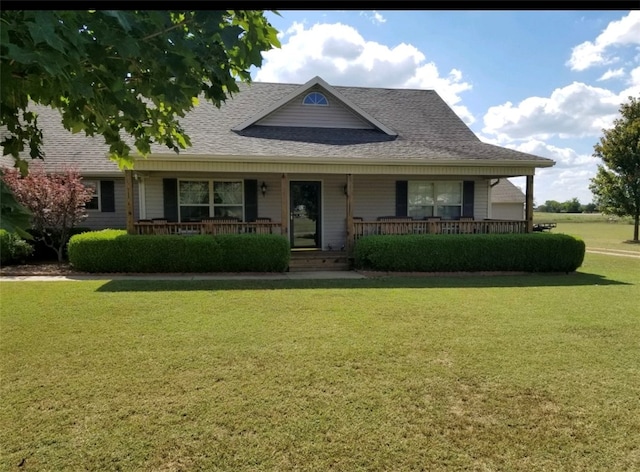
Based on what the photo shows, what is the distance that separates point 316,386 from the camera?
3.89m

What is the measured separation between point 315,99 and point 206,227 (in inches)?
247

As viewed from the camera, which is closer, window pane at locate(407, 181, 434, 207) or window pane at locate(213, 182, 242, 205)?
window pane at locate(213, 182, 242, 205)

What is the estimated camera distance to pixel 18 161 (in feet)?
8.80

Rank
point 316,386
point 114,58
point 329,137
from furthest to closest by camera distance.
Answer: point 329,137, point 316,386, point 114,58

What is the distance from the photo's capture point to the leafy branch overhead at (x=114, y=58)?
1727mm

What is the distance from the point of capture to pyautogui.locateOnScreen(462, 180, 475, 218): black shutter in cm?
1441

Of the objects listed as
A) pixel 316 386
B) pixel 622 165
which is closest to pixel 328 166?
pixel 316 386

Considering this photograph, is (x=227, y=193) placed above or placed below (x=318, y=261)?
above

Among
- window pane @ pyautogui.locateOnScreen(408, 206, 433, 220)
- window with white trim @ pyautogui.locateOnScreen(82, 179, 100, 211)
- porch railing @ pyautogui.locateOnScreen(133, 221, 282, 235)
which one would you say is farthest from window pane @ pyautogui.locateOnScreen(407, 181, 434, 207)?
window with white trim @ pyautogui.locateOnScreen(82, 179, 100, 211)

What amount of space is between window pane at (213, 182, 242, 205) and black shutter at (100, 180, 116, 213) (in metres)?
3.78

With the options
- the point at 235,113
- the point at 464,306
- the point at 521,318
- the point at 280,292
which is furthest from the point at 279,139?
the point at 521,318

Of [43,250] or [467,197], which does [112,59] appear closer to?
[43,250]

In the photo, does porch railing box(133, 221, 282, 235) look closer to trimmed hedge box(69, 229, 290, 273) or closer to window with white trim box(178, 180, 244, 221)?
trimmed hedge box(69, 229, 290, 273)

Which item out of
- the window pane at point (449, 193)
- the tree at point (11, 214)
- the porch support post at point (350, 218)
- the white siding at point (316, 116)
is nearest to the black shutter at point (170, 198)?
the white siding at point (316, 116)
